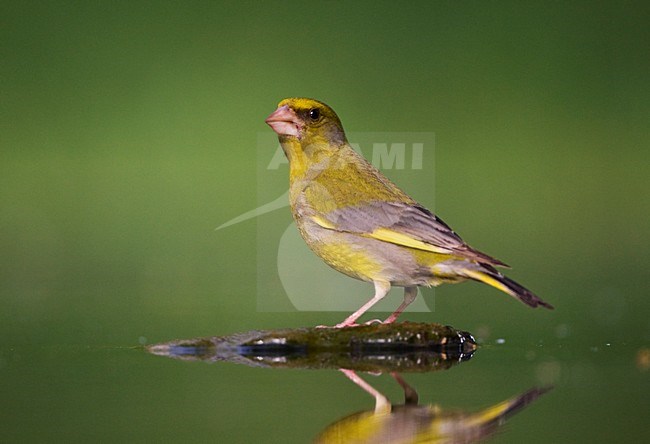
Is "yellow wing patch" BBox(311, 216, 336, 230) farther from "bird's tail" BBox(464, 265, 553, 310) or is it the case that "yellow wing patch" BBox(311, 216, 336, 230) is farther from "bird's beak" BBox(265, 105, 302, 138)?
"bird's tail" BBox(464, 265, 553, 310)

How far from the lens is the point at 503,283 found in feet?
13.5

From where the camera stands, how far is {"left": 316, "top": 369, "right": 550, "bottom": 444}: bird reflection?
8.81 ft

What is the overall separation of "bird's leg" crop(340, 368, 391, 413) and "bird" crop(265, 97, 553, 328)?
673 millimetres

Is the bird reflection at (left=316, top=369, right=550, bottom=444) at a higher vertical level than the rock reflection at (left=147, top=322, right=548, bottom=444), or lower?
lower

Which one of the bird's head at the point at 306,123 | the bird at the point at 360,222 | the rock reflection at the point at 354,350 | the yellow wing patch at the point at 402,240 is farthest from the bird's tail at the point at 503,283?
the bird's head at the point at 306,123

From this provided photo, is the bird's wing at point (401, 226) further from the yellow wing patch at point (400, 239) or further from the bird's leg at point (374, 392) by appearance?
the bird's leg at point (374, 392)

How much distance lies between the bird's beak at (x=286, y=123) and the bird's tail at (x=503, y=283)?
3.37ft

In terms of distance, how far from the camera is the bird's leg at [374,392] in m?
3.06

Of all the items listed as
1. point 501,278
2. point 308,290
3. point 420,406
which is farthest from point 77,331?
point 420,406

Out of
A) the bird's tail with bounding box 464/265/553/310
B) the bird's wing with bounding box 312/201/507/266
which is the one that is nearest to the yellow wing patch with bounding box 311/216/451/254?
the bird's wing with bounding box 312/201/507/266

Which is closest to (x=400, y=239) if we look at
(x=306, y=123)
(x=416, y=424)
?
(x=306, y=123)

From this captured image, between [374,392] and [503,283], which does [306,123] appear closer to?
[503,283]

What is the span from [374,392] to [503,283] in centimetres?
101

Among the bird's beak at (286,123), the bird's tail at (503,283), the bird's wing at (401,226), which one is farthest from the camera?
the bird's beak at (286,123)
